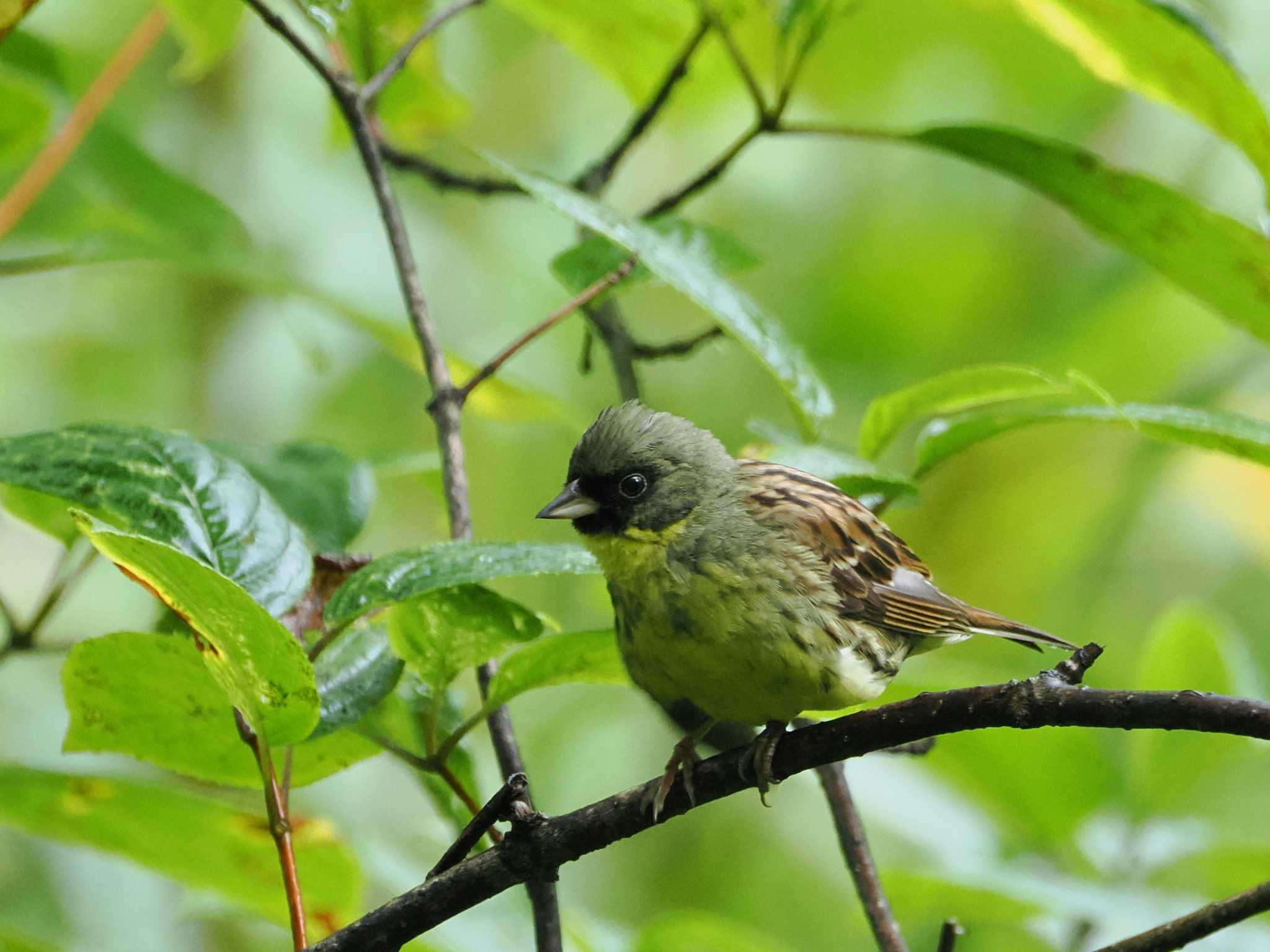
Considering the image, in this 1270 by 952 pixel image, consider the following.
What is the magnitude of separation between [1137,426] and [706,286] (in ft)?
1.83

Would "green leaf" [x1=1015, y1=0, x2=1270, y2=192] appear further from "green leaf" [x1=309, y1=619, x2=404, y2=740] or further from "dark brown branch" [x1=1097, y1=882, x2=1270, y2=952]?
"green leaf" [x1=309, y1=619, x2=404, y2=740]

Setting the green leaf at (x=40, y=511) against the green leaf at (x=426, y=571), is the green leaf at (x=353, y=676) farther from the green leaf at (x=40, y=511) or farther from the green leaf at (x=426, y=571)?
the green leaf at (x=40, y=511)

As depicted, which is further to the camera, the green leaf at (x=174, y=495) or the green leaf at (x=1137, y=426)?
the green leaf at (x=1137, y=426)

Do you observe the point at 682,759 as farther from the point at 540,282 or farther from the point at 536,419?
the point at 540,282

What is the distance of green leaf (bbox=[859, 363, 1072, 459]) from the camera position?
1.77m

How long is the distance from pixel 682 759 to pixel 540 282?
309 cm

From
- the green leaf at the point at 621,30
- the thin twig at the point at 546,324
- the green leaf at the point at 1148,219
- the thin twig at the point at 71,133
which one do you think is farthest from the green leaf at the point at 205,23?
the green leaf at the point at 1148,219

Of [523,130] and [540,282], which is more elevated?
[523,130]

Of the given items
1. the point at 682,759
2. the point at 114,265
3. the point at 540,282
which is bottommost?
the point at 682,759

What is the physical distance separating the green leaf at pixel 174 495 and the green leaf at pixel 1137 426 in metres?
0.84

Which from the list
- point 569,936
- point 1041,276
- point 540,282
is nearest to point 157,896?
point 569,936

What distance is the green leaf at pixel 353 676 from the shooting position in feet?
4.96

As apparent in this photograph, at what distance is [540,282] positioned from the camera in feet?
15.4

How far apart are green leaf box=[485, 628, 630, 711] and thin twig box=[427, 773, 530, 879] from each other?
35cm
